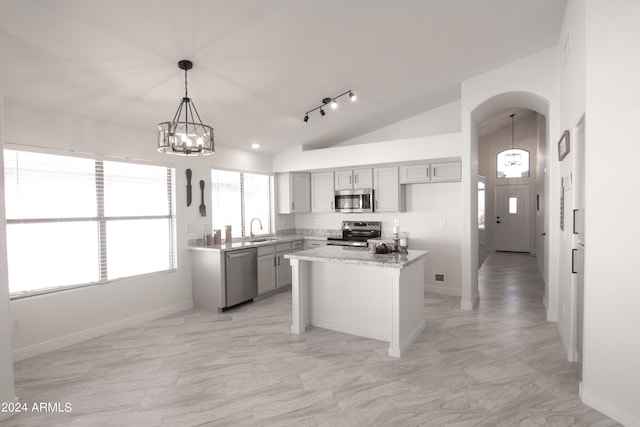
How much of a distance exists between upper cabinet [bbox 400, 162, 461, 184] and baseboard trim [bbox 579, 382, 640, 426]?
317 centimetres

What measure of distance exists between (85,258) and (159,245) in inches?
35.4

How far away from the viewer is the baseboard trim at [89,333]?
315 cm

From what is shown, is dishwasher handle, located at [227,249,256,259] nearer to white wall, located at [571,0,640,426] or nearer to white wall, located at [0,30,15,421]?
white wall, located at [0,30,15,421]

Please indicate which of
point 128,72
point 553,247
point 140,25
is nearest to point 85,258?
point 128,72

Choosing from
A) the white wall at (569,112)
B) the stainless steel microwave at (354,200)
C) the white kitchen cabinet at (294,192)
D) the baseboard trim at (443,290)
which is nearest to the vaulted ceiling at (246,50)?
the white wall at (569,112)

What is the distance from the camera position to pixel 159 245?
4414 mm

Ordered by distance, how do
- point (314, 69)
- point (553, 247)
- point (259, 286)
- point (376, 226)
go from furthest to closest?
1. point (376, 226)
2. point (259, 286)
3. point (553, 247)
4. point (314, 69)

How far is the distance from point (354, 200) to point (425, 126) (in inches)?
67.9

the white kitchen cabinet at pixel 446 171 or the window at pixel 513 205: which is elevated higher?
the white kitchen cabinet at pixel 446 171

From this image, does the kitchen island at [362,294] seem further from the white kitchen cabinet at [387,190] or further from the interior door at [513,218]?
the interior door at [513,218]

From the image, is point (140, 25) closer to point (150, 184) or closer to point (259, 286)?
point (150, 184)

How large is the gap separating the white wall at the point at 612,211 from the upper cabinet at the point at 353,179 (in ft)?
11.4

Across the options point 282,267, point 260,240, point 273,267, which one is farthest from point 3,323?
point 282,267

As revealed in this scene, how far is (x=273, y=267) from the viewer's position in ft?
17.5
